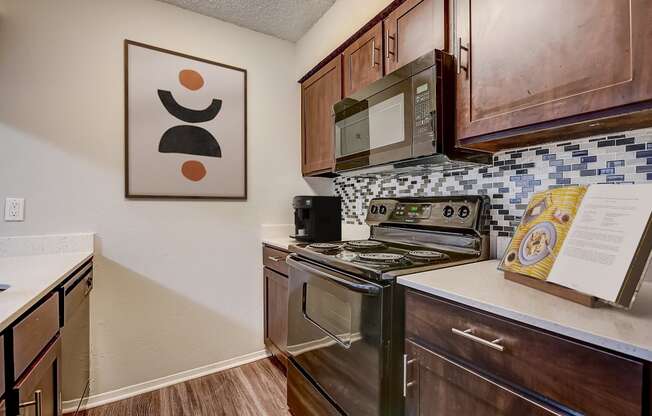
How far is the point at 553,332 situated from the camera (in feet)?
2.13

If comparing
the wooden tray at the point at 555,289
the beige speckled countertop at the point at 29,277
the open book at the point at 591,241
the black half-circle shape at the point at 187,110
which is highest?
the black half-circle shape at the point at 187,110

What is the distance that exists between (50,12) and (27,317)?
5.86ft

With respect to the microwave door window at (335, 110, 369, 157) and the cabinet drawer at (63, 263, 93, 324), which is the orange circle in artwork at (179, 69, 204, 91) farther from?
the cabinet drawer at (63, 263, 93, 324)

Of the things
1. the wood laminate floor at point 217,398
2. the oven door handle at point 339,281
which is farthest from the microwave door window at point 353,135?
the wood laminate floor at point 217,398

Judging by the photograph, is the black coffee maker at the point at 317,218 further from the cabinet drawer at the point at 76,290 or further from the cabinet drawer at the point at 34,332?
the cabinet drawer at the point at 34,332

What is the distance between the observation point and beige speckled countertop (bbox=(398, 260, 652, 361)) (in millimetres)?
573

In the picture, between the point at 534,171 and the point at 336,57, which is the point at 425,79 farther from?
the point at 336,57

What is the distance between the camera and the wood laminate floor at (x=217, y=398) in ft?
5.59

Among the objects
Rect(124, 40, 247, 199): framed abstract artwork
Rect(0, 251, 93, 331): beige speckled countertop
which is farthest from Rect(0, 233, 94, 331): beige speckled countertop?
Rect(124, 40, 247, 199): framed abstract artwork

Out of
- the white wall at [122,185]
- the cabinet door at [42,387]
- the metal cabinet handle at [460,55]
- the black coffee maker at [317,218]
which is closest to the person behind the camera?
the cabinet door at [42,387]

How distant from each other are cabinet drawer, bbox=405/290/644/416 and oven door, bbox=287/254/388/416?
201mm

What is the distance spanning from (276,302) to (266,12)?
1994 mm

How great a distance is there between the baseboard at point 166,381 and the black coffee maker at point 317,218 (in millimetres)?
967

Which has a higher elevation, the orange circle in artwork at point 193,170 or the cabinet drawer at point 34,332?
the orange circle in artwork at point 193,170
